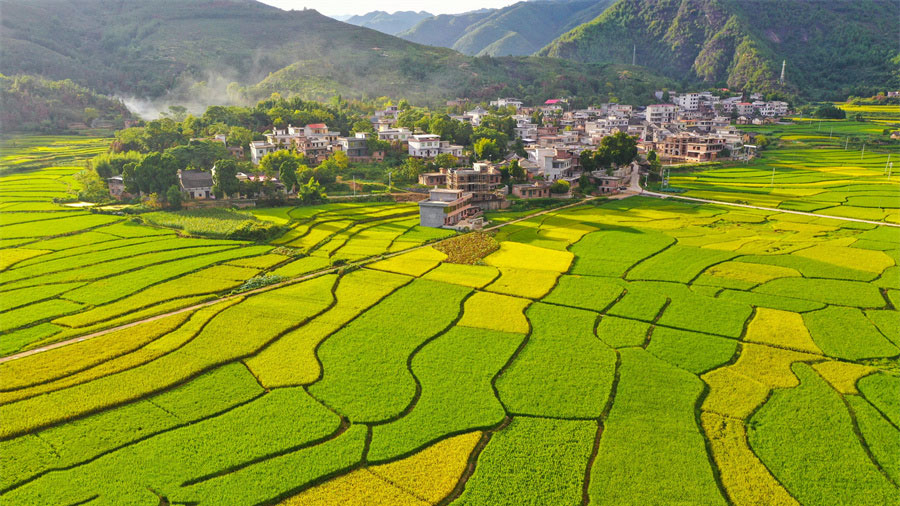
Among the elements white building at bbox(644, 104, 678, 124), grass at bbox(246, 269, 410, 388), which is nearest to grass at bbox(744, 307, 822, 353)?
grass at bbox(246, 269, 410, 388)

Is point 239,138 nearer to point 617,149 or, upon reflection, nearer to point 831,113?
point 617,149

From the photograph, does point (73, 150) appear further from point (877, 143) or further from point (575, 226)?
point (877, 143)

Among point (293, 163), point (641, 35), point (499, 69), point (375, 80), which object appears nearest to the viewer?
point (293, 163)

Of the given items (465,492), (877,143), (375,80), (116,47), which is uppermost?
(116,47)

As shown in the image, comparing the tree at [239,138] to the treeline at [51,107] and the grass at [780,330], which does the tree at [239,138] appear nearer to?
the treeline at [51,107]

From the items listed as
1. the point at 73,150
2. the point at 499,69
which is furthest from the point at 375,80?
the point at 73,150

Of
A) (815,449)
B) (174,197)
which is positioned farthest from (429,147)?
(815,449)

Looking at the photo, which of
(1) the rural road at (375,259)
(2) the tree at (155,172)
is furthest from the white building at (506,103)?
(2) the tree at (155,172)
